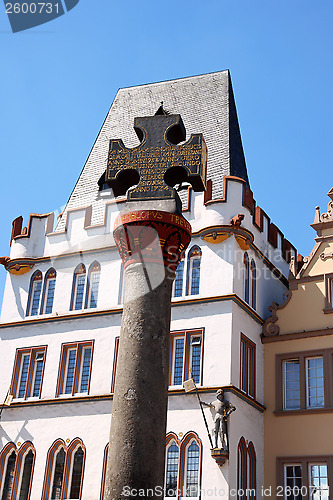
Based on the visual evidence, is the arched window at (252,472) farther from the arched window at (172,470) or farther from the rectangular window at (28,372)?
the rectangular window at (28,372)

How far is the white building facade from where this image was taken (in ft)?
72.4

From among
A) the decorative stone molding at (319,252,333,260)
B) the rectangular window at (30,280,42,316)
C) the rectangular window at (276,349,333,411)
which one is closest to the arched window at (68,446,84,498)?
the rectangular window at (30,280,42,316)

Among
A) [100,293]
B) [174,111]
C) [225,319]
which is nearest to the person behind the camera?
[225,319]

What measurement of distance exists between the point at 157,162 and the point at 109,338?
42.8 ft

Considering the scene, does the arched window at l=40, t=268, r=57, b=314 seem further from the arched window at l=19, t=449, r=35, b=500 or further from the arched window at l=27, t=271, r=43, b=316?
the arched window at l=19, t=449, r=35, b=500

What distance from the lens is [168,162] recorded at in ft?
40.2

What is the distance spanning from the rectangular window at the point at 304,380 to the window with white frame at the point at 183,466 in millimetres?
3844

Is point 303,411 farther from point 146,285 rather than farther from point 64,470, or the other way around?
point 146,285

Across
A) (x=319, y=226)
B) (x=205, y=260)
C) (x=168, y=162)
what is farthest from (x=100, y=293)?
(x=168, y=162)

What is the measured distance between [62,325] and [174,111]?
1116cm

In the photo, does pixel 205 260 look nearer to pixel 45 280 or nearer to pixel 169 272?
pixel 45 280

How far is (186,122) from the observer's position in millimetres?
30484

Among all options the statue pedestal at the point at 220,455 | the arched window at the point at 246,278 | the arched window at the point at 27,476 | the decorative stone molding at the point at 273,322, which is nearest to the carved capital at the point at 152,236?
the statue pedestal at the point at 220,455

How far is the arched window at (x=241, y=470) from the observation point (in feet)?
70.3
